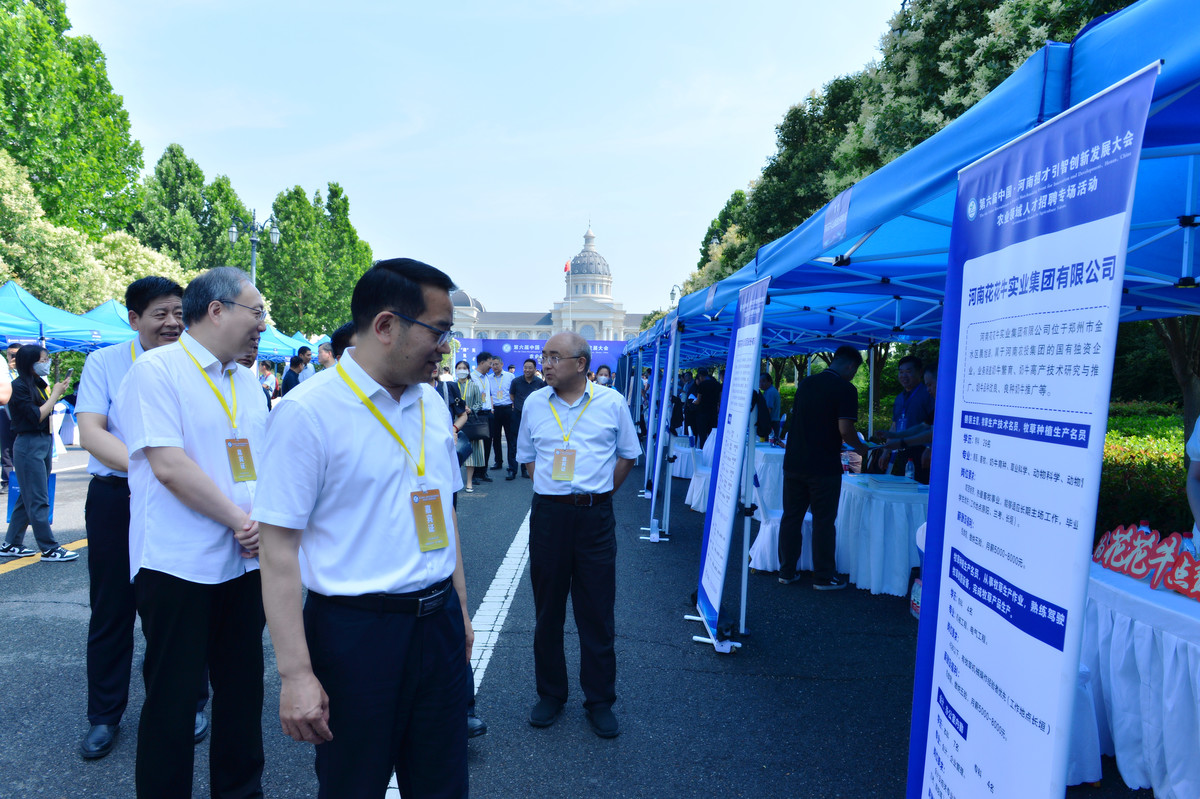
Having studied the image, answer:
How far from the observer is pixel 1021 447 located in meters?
1.50

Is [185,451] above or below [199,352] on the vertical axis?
below

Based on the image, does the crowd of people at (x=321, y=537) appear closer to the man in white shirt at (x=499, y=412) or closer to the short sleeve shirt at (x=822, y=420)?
the short sleeve shirt at (x=822, y=420)

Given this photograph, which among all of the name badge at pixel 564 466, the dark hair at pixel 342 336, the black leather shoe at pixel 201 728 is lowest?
the black leather shoe at pixel 201 728

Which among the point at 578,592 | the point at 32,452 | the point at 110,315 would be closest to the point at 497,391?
the point at 32,452

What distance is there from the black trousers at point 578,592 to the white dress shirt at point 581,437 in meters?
0.12

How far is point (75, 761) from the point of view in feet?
9.54

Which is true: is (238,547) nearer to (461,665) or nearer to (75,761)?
(461,665)

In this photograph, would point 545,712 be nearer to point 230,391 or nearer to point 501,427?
point 230,391

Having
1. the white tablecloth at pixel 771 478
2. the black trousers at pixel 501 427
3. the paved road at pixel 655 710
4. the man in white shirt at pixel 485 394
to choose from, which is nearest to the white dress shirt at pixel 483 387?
the man in white shirt at pixel 485 394

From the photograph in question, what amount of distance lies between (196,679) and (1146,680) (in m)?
3.71

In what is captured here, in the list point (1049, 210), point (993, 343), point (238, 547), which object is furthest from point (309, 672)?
point (1049, 210)

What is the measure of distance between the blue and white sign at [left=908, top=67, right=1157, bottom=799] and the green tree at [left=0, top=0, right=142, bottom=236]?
89.4 feet

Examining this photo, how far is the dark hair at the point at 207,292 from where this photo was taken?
2.38 m

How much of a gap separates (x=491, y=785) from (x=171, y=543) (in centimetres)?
157
